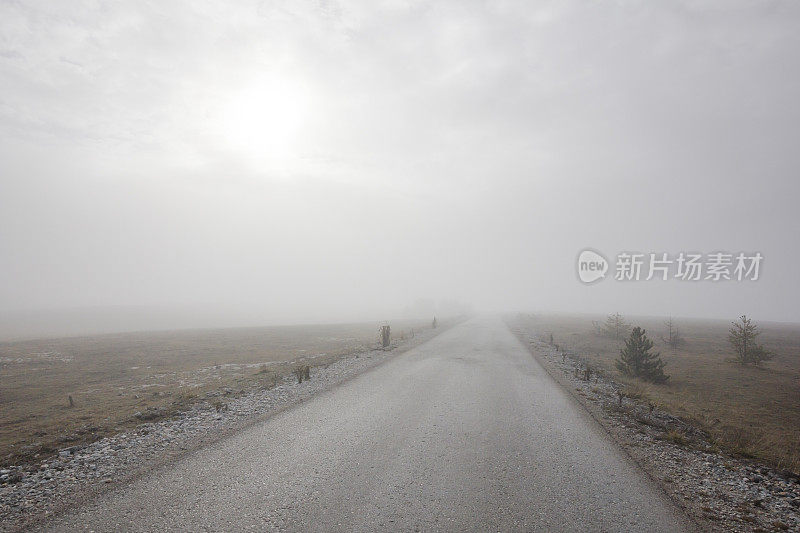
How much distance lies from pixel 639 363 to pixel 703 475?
15.0m

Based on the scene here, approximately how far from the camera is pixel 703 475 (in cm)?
683

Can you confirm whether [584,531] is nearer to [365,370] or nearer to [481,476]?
[481,476]

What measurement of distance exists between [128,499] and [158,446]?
273cm

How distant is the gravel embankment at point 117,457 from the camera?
569 cm

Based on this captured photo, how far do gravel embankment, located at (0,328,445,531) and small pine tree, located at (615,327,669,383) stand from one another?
18.4m

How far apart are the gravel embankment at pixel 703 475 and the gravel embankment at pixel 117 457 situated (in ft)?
32.7

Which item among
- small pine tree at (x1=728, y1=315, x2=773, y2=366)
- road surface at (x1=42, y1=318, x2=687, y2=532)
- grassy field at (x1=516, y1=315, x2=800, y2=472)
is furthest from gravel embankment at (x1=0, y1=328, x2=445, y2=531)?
small pine tree at (x1=728, y1=315, x2=773, y2=366)

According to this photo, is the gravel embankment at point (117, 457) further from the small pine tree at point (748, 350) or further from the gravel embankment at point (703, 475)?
the small pine tree at point (748, 350)

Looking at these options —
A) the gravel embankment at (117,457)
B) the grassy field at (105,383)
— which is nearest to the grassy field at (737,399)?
the gravel embankment at (117,457)

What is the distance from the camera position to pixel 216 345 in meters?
37.5

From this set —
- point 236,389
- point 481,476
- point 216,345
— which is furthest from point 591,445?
point 216,345

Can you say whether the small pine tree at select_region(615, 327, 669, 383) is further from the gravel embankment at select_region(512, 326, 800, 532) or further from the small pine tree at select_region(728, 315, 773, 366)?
the small pine tree at select_region(728, 315, 773, 366)

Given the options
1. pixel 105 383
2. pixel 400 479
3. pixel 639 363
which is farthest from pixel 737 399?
pixel 105 383

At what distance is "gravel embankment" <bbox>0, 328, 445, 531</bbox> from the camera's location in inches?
224
